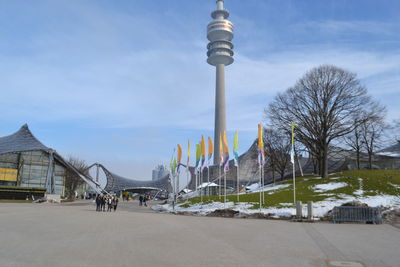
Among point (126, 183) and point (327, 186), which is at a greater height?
point (126, 183)

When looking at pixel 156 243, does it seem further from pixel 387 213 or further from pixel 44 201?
pixel 44 201

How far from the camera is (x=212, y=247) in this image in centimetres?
1043

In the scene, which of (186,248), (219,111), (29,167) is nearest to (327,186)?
(186,248)

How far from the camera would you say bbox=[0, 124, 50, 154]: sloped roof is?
6166 cm

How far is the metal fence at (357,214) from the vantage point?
20.0 meters

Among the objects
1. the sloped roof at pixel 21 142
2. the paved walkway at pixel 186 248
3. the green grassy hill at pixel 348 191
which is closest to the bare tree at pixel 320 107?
the green grassy hill at pixel 348 191

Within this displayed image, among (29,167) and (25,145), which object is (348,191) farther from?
(29,167)

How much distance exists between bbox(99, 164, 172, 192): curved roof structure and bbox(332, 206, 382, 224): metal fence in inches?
3246

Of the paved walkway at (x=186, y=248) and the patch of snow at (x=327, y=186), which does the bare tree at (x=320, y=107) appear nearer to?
the patch of snow at (x=327, y=186)

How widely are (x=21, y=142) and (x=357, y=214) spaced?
209ft

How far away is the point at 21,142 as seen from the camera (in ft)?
217

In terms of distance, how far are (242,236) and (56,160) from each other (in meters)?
61.1

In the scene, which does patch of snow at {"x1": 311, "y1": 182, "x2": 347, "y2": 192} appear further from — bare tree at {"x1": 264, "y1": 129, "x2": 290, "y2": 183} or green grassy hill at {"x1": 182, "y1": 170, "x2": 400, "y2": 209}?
bare tree at {"x1": 264, "y1": 129, "x2": 290, "y2": 183}

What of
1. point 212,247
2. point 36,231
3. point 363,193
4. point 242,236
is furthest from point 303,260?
point 363,193
